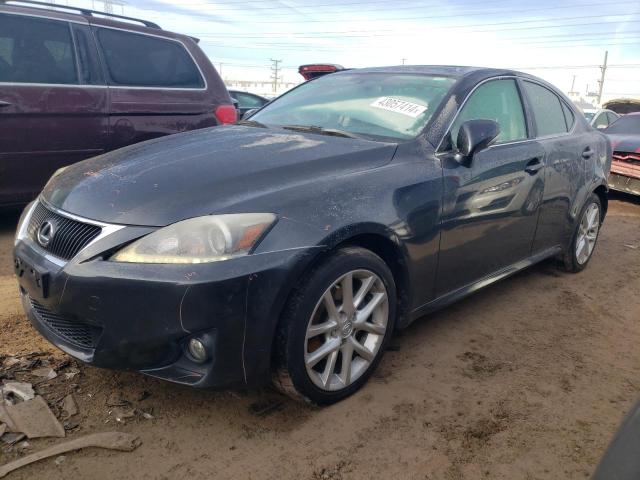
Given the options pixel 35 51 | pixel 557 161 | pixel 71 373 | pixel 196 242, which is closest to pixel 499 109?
pixel 557 161

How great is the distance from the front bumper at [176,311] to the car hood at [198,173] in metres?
0.24

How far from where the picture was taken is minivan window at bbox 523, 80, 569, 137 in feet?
12.4

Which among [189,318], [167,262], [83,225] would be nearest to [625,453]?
[189,318]

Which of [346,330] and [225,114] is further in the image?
[225,114]

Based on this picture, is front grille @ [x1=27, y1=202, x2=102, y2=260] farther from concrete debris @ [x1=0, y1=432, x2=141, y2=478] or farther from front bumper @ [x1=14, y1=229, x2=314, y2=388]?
concrete debris @ [x1=0, y1=432, x2=141, y2=478]

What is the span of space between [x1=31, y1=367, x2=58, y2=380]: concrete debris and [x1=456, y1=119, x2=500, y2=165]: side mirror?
90.6 inches

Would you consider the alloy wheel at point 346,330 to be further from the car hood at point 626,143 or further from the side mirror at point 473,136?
the car hood at point 626,143

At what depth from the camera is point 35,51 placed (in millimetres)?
4383

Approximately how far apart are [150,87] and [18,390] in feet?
10.9

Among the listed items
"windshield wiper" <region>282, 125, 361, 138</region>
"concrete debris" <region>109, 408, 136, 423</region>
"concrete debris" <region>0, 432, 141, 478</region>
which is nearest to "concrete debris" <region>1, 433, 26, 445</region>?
"concrete debris" <region>0, 432, 141, 478</region>

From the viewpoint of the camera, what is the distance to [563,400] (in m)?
2.63

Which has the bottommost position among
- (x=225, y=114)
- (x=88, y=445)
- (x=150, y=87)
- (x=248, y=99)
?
(x=88, y=445)

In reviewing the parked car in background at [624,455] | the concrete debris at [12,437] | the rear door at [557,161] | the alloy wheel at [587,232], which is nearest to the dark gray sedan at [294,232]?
the rear door at [557,161]

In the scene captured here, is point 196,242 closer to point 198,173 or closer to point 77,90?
point 198,173
